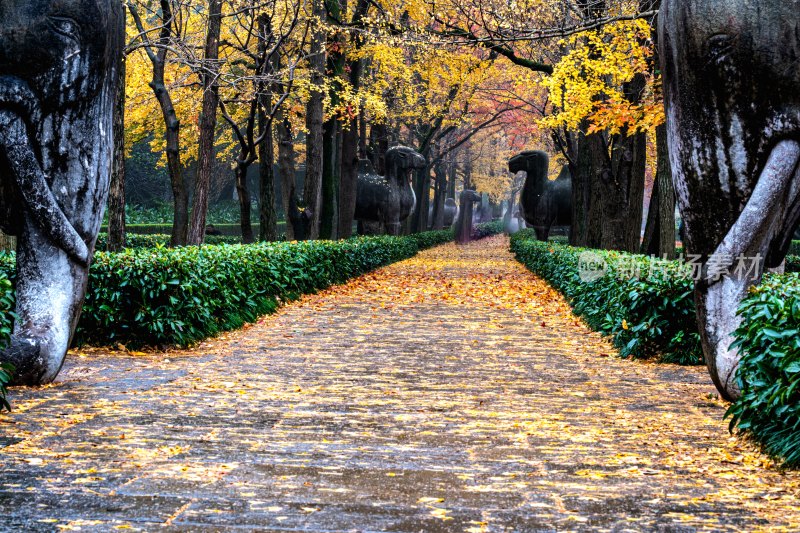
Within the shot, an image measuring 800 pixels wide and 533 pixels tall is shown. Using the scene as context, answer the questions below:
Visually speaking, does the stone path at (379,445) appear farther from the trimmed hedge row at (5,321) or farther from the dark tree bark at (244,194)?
the dark tree bark at (244,194)

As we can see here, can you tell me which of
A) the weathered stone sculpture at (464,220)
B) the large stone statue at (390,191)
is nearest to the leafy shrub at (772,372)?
the large stone statue at (390,191)

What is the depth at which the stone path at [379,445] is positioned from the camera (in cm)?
457

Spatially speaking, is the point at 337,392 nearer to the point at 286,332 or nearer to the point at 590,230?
the point at 286,332

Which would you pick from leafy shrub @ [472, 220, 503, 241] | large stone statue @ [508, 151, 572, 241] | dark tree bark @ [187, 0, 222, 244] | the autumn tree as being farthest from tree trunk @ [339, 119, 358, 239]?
leafy shrub @ [472, 220, 503, 241]

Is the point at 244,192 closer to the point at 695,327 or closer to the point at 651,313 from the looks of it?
the point at 651,313

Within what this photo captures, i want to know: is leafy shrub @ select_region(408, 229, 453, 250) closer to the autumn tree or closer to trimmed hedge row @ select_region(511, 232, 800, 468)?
the autumn tree

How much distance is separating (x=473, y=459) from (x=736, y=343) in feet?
7.65

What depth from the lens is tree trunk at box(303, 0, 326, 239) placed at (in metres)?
21.2

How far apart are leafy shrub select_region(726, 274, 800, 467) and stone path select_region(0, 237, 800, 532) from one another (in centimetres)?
19

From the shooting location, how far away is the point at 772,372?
19.6 feet

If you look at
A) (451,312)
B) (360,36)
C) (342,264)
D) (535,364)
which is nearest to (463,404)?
(535,364)

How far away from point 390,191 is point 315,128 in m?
11.9

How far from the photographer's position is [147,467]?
17.8 feet

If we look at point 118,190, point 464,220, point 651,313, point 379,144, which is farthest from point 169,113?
point 464,220
